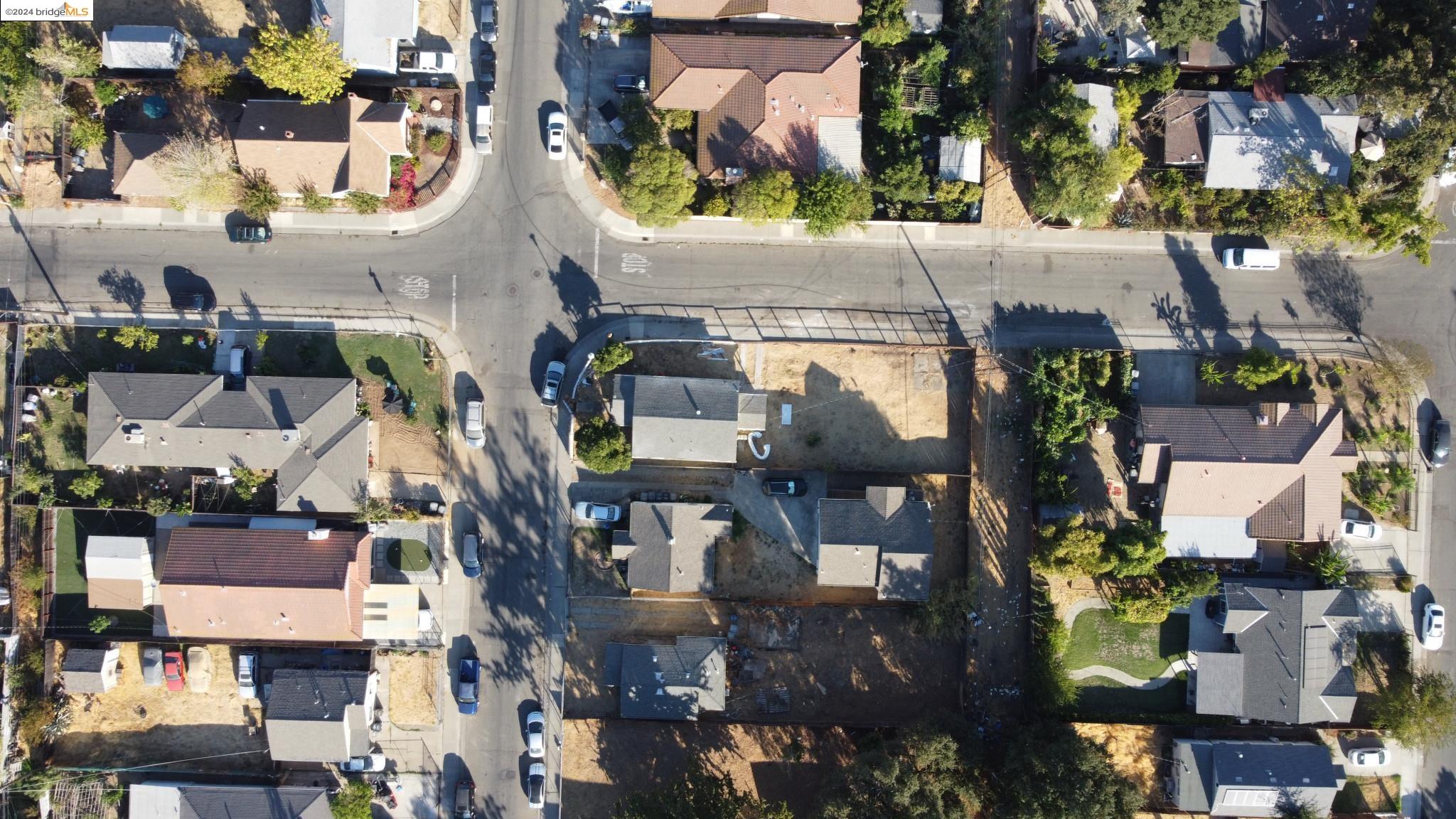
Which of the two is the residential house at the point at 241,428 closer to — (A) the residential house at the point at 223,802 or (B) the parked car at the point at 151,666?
(B) the parked car at the point at 151,666

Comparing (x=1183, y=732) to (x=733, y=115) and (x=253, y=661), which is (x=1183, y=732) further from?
(x=253, y=661)

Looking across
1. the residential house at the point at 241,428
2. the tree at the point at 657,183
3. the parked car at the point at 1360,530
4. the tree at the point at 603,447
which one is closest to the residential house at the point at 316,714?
the residential house at the point at 241,428

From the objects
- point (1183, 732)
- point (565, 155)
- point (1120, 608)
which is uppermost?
point (565, 155)

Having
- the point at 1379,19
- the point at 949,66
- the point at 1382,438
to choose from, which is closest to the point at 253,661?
the point at 949,66

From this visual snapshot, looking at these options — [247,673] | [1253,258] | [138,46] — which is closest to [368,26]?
[138,46]

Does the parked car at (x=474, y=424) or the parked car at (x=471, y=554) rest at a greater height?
the parked car at (x=474, y=424)

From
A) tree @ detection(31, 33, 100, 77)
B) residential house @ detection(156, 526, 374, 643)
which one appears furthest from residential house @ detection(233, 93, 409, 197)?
residential house @ detection(156, 526, 374, 643)

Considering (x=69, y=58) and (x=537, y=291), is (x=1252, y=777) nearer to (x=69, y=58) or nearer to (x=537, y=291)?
(x=537, y=291)
